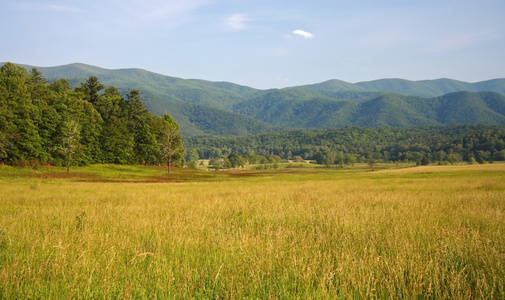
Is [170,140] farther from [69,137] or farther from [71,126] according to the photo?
[69,137]

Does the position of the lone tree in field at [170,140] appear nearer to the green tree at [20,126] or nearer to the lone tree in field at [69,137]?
the lone tree in field at [69,137]

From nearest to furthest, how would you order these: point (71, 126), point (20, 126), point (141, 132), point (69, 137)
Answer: point (20, 126)
point (69, 137)
point (71, 126)
point (141, 132)

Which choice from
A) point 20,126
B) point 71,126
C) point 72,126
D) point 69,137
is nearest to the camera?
point 20,126

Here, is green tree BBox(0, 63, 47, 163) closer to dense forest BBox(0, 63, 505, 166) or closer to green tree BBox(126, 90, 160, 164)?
dense forest BBox(0, 63, 505, 166)

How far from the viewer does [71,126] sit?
5953cm

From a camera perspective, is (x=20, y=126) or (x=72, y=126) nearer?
(x=20, y=126)

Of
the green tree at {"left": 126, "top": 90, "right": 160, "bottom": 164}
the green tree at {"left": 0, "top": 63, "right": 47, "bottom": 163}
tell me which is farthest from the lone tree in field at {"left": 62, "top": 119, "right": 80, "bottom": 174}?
the green tree at {"left": 126, "top": 90, "right": 160, "bottom": 164}

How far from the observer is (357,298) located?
14.7ft

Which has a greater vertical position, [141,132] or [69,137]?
[141,132]

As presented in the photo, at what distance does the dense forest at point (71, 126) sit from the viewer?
55781 mm

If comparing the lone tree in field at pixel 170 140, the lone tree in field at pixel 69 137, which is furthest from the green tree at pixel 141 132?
the lone tree in field at pixel 69 137

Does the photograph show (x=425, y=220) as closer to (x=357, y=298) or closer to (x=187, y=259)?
(x=357, y=298)

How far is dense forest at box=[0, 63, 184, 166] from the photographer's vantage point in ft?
183

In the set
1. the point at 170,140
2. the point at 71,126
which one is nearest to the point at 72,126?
the point at 71,126
